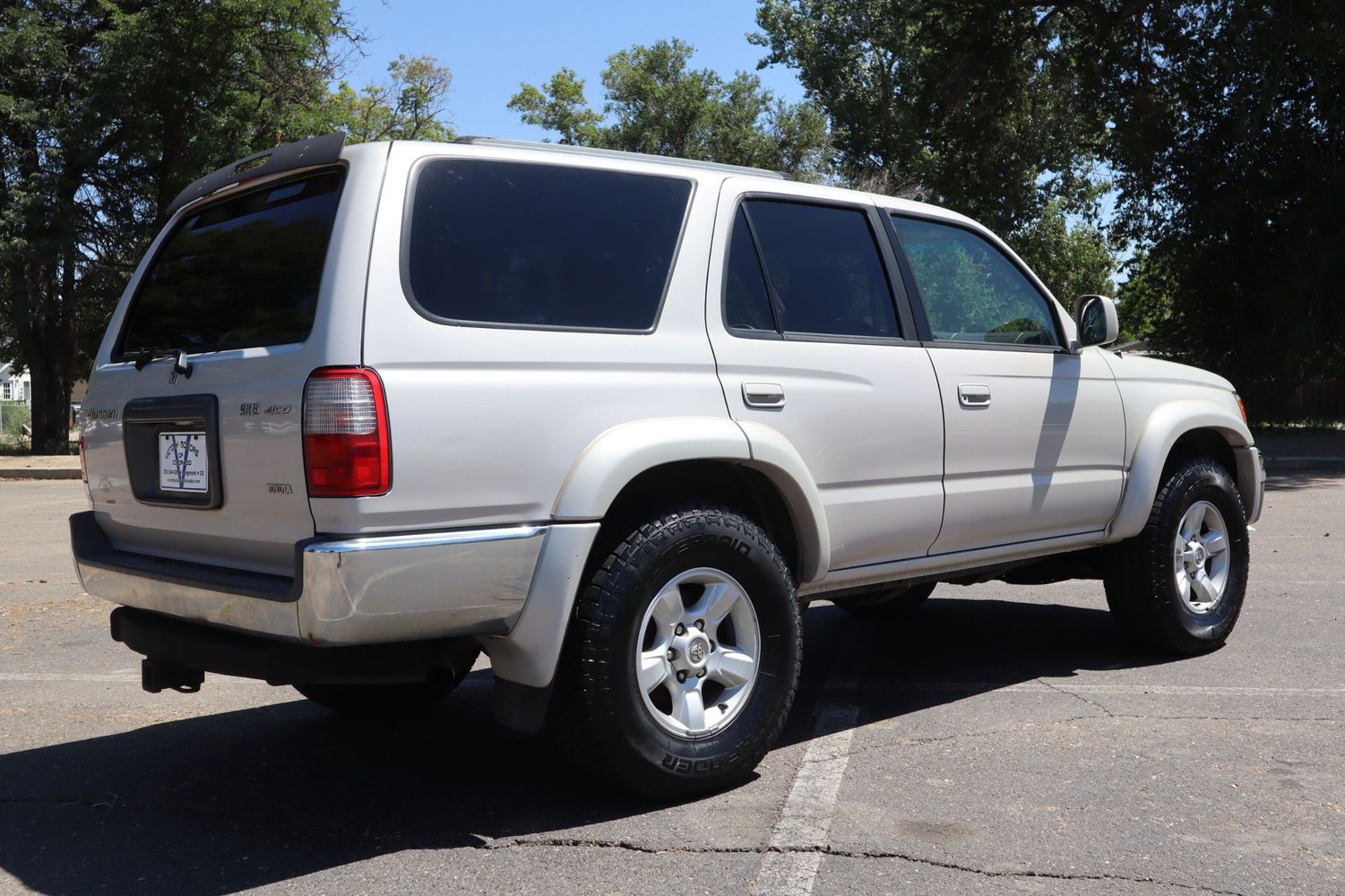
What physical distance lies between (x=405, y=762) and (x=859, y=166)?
138 ft

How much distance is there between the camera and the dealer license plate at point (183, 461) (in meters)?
3.76

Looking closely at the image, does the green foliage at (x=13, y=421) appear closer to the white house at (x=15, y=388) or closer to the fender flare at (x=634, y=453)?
the white house at (x=15, y=388)

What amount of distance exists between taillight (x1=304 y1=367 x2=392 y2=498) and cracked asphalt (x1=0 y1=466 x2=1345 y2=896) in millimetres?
1050

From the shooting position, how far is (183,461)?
3848 mm

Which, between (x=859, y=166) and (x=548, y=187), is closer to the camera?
(x=548, y=187)

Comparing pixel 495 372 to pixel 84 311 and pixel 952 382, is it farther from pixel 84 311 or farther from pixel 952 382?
pixel 84 311

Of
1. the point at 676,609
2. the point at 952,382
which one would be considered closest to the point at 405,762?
the point at 676,609

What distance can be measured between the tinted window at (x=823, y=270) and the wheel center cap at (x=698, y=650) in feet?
3.76

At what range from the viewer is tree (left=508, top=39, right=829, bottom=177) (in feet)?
151

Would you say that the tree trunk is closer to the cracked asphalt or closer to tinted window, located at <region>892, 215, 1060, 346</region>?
the cracked asphalt

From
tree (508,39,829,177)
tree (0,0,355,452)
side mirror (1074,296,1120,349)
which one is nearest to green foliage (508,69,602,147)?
tree (508,39,829,177)

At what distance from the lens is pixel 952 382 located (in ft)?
15.9

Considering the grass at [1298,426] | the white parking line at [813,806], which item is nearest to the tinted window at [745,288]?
the white parking line at [813,806]

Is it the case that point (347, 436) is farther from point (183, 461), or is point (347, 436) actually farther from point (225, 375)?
point (183, 461)
